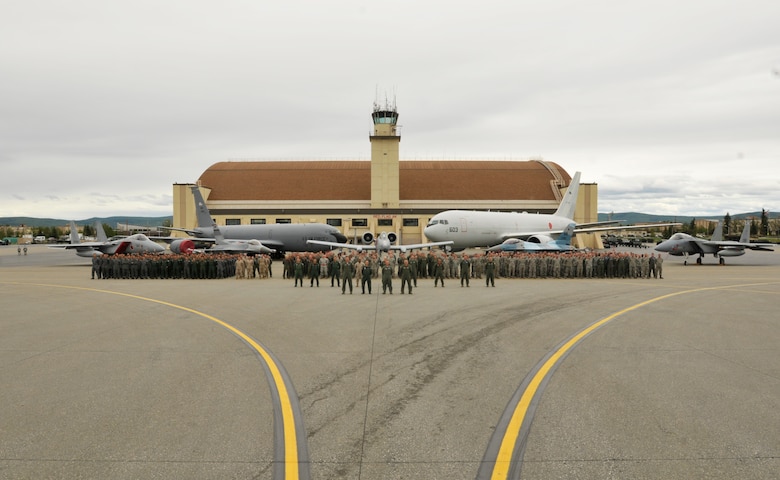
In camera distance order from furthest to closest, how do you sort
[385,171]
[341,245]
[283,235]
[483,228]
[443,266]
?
[385,171] < [283,235] < [483,228] < [341,245] < [443,266]

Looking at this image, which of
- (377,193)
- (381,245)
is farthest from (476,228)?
(377,193)

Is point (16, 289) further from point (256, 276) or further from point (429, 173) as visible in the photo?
point (429, 173)

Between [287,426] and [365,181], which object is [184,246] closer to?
[365,181]

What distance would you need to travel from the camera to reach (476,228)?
4416cm

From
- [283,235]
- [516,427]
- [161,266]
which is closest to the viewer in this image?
[516,427]

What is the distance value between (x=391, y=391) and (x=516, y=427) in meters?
2.16

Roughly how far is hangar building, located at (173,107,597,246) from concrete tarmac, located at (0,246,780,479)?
160 feet

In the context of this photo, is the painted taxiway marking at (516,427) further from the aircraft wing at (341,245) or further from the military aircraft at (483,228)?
the military aircraft at (483,228)

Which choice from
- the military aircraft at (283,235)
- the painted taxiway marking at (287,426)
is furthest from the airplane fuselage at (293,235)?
the painted taxiway marking at (287,426)

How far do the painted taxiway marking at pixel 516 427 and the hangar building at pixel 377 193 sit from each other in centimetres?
5457

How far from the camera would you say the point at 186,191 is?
65.4 m

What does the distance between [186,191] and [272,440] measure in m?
64.5

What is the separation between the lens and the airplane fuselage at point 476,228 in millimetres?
43062

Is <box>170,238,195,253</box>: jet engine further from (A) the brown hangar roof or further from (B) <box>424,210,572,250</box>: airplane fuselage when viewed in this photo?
(A) the brown hangar roof
